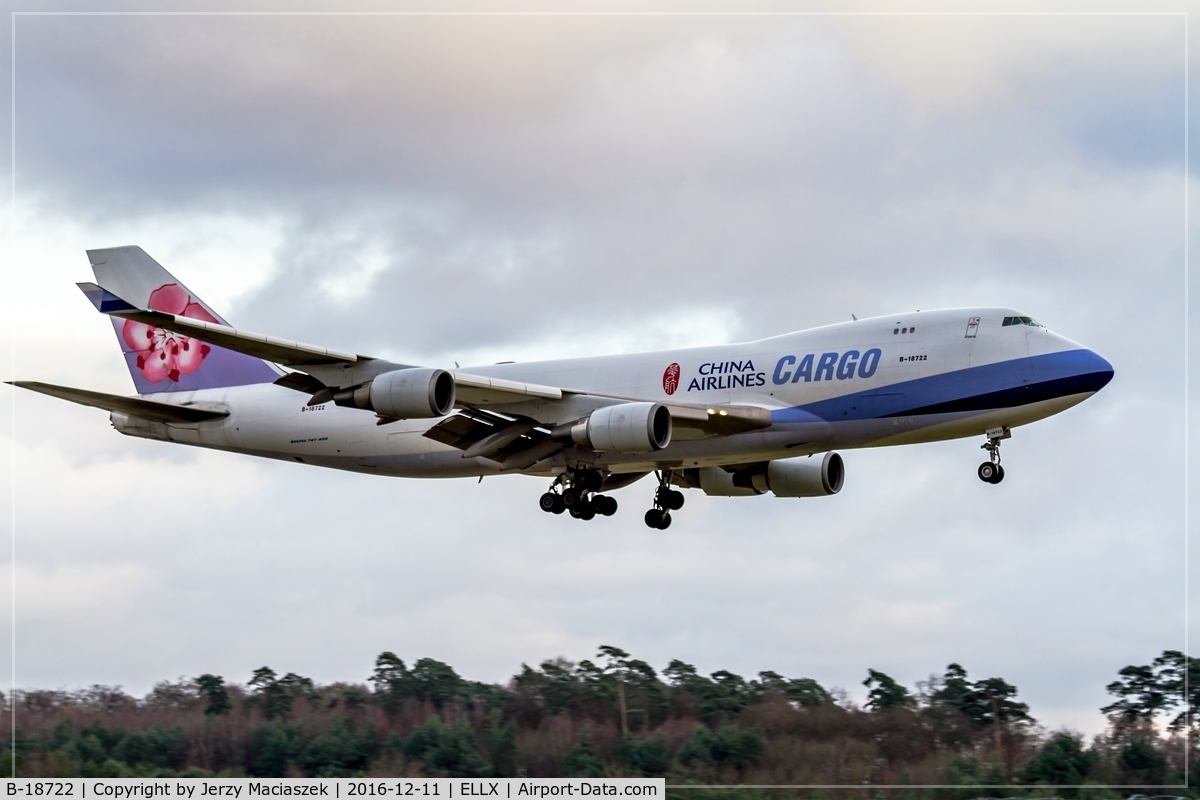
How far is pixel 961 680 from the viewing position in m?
61.8

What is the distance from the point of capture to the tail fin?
47000 millimetres

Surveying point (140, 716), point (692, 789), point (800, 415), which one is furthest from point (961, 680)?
point (140, 716)

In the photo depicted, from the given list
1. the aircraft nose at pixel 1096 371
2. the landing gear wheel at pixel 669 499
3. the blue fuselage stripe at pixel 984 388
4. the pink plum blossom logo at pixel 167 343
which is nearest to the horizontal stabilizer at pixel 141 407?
the pink plum blossom logo at pixel 167 343

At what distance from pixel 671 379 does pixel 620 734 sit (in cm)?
2368

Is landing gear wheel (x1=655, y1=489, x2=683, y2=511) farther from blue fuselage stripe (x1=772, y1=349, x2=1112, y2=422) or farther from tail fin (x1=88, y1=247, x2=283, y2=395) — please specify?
tail fin (x1=88, y1=247, x2=283, y2=395)

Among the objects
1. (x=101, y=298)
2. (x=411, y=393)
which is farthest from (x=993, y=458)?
(x=101, y=298)

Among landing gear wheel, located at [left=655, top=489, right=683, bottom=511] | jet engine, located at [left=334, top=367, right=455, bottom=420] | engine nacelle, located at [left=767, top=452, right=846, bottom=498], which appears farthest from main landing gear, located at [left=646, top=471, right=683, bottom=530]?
jet engine, located at [left=334, top=367, right=455, bottom=420]

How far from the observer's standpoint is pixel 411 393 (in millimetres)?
36469

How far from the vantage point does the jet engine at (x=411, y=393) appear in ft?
120

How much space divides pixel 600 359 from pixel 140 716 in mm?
24989

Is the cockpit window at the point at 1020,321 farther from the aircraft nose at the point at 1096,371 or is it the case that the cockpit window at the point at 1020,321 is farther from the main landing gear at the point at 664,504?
the main landing gear at the point at 664,504
